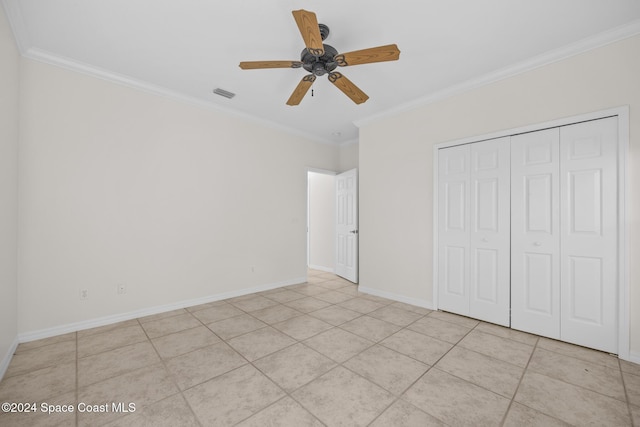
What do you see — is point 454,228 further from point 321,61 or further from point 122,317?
point 122,317

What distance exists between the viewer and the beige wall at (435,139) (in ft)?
7.95

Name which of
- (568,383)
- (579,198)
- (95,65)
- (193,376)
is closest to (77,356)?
(193,376)

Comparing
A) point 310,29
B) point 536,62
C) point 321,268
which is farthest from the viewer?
point 321,268

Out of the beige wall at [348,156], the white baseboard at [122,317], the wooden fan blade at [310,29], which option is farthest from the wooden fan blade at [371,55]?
the white baseboard at [122,317]

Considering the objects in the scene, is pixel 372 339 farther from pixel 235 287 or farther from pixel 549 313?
pixel 235 287

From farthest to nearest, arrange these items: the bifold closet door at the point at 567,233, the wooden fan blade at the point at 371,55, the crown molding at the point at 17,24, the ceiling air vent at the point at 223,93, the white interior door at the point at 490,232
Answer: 1. the ceiling air vent at the point at 223,93
2. the white interior door at the point at 490,232
3. the bifold closet door at the point at 567,233
4. the crown molding at the point at 17,24
5. the wooden fan blade at the point at 371,55

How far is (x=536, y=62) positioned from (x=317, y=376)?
384cm

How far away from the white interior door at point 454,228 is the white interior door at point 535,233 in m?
0.51

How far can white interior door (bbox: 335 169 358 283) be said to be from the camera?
5270 mm

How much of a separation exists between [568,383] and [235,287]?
4.02 metres

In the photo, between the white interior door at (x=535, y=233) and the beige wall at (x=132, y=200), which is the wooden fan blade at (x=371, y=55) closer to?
the white interior door at (x=535, y=233)

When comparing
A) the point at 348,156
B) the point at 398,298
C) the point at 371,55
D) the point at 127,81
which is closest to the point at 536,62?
the point at 371,55

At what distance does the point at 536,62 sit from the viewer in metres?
2.86

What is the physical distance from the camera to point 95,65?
9.93 ft
